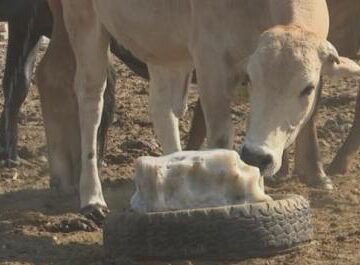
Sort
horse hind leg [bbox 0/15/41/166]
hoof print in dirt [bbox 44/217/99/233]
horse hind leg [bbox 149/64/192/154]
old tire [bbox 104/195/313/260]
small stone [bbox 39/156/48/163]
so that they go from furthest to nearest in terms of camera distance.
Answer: horse hind leg [bbox 0/15/41/166]
small stone [bbox 39/156/48/163]
horse hind leg [bbox 149/64/192/154]
hoof print in dirt [bbox 44/217/99/233]
old tire [bbox 104/195/313/260]

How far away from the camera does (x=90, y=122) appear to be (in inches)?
318

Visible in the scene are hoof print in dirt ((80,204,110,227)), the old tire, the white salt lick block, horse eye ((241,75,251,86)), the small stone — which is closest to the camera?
the old tire

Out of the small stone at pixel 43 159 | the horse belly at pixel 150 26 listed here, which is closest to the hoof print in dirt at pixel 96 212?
the horse belly at pixel 150 26

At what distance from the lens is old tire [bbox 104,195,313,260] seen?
19.5 ft

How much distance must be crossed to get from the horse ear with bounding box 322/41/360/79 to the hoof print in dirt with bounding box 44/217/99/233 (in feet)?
5.32

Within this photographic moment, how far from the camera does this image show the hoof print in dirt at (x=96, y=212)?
739cm

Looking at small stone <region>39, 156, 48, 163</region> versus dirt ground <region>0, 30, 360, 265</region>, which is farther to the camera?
small stone <region>39, 156, 48, 163</region>

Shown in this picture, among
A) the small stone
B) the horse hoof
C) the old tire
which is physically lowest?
the small stone

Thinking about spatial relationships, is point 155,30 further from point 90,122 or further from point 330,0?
point 330,0

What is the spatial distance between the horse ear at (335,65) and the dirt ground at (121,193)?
832 mm

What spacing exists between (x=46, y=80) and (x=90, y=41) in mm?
904

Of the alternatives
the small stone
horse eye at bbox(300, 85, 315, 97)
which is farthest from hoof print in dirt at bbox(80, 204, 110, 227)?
the small stone

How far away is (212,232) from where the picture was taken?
5.94 metres

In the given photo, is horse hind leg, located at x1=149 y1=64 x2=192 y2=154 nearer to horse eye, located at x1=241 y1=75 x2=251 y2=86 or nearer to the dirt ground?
the dirt ground
